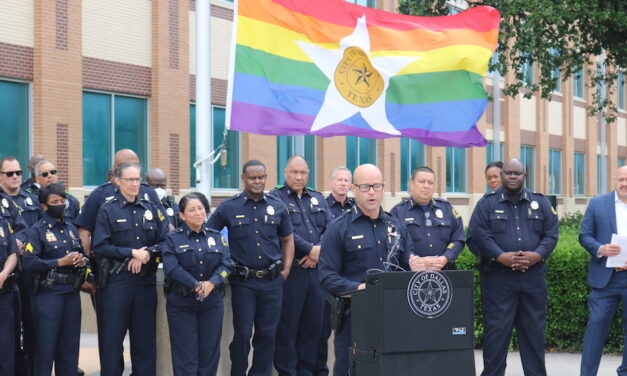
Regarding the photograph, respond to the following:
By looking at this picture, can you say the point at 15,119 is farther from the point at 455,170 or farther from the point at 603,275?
the point at 455,170

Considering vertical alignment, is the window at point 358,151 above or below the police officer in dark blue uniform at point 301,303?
above

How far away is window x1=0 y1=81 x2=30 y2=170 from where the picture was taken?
16.4 m

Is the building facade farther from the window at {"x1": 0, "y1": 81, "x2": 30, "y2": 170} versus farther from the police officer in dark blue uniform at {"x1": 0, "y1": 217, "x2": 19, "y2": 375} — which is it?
the police officer in dark blue uniform at {"x1": 0, "y1": 217, "x2": 19, "y2": 375}

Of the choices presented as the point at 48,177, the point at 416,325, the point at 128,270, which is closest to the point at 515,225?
the point at 416,325

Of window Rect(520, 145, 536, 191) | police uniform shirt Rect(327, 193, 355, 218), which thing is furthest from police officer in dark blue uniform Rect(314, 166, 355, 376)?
window Rect(520, 145, 536, 191)

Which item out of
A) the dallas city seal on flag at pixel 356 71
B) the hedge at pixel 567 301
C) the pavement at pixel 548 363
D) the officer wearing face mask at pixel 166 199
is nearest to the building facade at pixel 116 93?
the officer wearing face mask at pixel 166 199

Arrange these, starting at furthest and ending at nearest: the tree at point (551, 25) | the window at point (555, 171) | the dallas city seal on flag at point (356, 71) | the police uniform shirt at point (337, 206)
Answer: the window at point (555, 171)
the tree at point (551, 25)
the police uniform shirt at point (337, 206)
the dallas city seal on flag at point (356, 71)

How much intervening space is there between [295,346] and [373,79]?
3002 millimetres

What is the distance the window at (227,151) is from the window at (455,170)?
1179 cm

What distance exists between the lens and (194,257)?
7547 millimetres

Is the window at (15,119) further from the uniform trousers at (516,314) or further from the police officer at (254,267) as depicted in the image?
the uniform trousers at (516,314)

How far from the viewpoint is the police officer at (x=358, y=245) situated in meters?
6.37

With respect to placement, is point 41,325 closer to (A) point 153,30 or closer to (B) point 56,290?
(B) point 56,290

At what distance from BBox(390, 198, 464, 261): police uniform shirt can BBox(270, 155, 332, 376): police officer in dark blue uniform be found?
959mm
